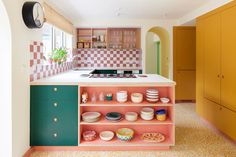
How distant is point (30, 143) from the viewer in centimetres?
246

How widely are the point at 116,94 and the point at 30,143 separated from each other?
1305 millimetres

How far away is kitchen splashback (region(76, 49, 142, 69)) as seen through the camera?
5.56 m

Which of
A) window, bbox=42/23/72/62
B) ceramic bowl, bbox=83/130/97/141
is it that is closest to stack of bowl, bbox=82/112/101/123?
ceramic bowl, bbox=83/130/97/141

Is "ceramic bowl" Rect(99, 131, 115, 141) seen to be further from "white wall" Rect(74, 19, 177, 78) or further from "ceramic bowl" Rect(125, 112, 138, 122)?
"white wall" Rect(74, 19, 177, 78)

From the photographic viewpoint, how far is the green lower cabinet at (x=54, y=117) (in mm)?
2449

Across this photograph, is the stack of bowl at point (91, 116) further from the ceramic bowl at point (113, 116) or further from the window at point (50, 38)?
the window at point (50, 38)

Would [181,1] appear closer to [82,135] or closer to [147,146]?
[147,146]

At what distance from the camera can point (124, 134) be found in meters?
2.59

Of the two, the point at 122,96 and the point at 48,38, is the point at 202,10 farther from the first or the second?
the point at 48,38

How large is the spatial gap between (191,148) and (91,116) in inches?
57.3

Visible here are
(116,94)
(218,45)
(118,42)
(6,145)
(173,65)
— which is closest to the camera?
(6,145)

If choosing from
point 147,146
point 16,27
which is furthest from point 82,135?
point 16,27

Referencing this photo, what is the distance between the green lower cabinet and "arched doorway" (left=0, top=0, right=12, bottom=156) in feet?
1.46

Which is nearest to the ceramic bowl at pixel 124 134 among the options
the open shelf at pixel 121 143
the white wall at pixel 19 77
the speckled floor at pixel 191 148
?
the open shelf at pixel 121 143
